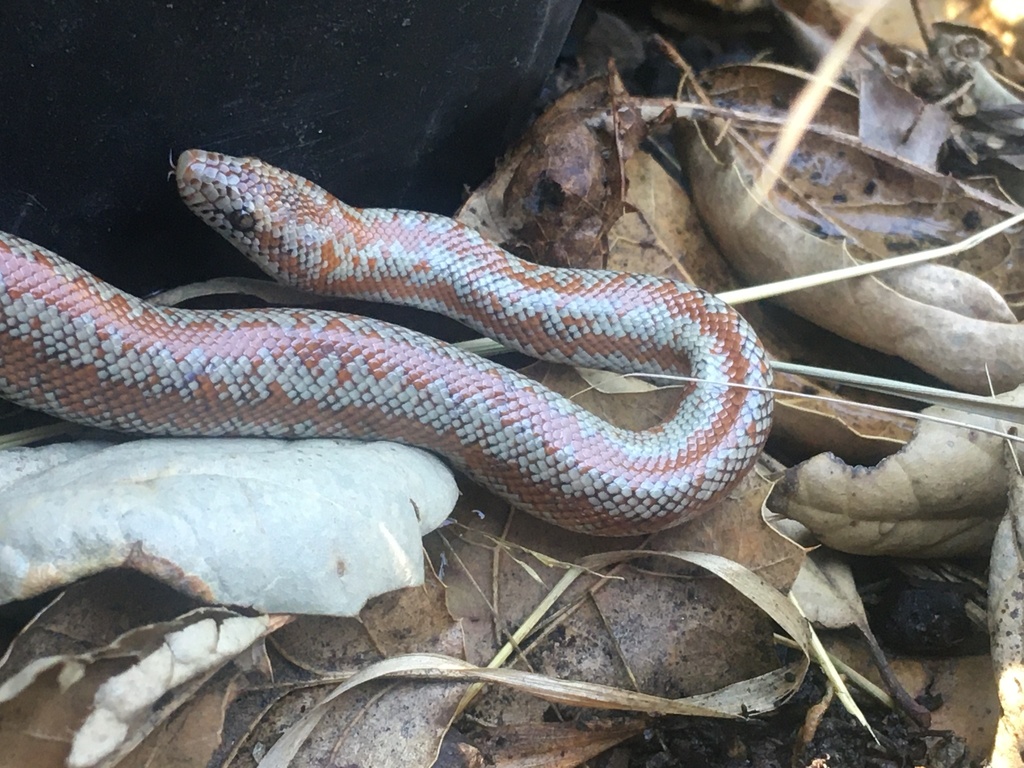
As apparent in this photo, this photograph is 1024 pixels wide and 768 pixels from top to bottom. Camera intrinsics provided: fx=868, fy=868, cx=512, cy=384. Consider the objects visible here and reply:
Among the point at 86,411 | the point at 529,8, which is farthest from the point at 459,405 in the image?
the point at 529,8

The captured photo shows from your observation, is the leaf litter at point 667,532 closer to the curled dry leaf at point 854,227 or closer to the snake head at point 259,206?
the curled dry leaf at point 854,227

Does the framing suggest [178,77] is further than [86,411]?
No

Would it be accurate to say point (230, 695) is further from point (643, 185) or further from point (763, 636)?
point (643, 185)

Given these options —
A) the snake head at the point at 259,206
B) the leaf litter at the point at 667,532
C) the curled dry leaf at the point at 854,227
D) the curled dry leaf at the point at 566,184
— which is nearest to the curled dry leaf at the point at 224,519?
the leaf litter at the point at 667,532

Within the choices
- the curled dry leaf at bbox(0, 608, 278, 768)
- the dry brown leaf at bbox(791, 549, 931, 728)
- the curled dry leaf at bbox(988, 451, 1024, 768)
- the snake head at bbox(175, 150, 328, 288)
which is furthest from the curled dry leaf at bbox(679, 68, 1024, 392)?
the curled dry leaf at bbox(0, 608, 278, 768)

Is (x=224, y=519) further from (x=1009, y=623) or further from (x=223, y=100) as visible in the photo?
(x=1009, y=623)

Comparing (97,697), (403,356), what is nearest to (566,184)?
(403,356)

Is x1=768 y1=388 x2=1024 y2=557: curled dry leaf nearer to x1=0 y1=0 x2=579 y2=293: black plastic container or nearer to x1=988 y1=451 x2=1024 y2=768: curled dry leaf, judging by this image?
x1=988 y1=451 x2=1024 y2=768: curled dry leaf
